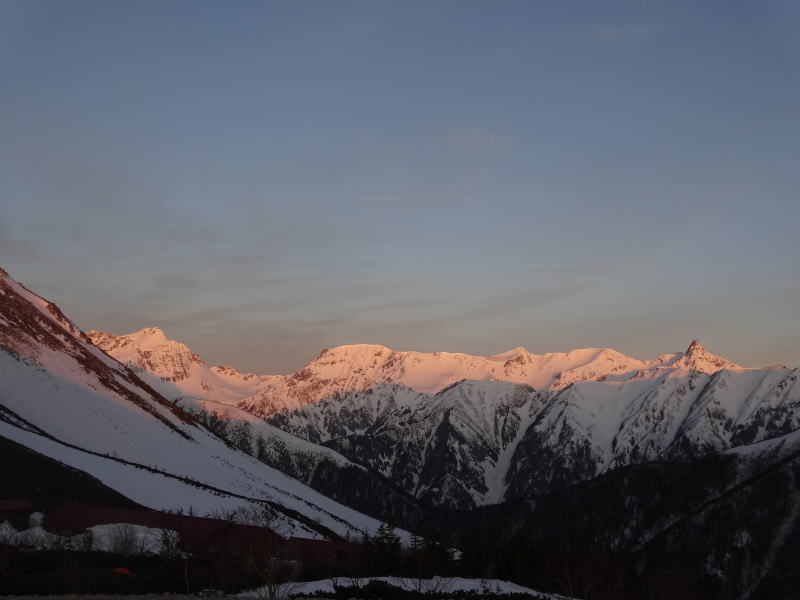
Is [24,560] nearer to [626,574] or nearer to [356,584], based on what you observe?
[356,584]

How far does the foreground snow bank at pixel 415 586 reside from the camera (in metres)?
73.2

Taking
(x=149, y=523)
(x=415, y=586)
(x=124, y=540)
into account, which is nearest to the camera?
(x=415, y=586)

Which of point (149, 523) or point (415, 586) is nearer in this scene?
point (415, 586)

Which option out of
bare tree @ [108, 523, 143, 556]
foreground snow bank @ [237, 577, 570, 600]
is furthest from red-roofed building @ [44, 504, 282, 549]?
foreground snow bank @ [237, 577, 570, 600]

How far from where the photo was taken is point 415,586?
3209 inches

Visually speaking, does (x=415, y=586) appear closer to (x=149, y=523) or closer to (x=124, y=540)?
(x=124, y=540)

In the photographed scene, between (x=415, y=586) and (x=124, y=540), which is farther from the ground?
(x=124, y=540)

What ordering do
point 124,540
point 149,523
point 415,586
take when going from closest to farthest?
1. point 415,586
2. point 124,540
3. point 149,523

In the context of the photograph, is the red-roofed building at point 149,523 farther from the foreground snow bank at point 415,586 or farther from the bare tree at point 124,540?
the foreground snow bank at point 415,586

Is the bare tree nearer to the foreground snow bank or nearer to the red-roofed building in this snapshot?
the red-roofed building

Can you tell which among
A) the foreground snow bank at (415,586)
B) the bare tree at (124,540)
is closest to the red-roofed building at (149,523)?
the bare tree at (124,540)

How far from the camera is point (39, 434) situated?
167 meters

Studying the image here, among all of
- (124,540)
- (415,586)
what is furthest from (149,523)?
(415,586)

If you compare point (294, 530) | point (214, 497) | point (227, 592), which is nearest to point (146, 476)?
point (214, 497)
